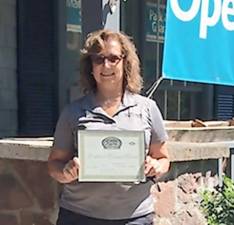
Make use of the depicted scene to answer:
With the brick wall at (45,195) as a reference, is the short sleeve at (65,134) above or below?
above

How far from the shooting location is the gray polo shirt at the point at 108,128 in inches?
131

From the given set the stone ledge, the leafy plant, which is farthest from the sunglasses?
the leafy plant

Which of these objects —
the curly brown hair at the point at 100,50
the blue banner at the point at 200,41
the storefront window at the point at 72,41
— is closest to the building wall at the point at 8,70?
the storefront window at the point at 72,41

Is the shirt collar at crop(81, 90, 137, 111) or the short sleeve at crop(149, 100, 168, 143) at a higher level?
the shirt collar at crop(81, 90, 137, 111)

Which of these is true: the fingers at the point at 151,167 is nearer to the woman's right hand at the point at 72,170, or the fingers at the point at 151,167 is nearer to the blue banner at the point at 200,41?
the woman's right hand at the point at 72,170

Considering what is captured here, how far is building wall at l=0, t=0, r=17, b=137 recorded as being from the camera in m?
7.20

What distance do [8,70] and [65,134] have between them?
3990 millimetres

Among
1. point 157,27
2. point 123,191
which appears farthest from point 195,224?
point 157,27

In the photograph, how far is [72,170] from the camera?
10.6ft

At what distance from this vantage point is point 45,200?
4387mm

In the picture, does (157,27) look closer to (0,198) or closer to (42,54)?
(42,54)

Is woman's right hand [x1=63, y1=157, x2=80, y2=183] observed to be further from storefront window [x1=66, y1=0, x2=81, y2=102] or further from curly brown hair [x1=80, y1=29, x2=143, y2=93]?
storefront window [x1=66, y1=0, x2=81, y2=102]

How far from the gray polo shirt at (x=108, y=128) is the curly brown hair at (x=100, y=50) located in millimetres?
57

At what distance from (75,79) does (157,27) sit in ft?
5.17
